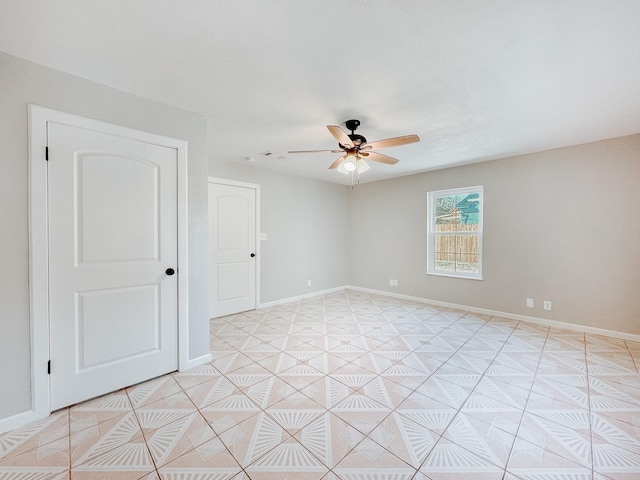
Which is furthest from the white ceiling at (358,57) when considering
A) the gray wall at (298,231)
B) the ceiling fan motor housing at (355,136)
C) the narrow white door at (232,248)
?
the gray wall at (298,231)

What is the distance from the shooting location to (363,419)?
195 centimetres

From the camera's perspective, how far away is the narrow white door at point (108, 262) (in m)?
2.01

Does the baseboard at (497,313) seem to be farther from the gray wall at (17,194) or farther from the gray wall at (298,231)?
the gray wall at (17,194)

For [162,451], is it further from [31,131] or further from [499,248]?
[499,248]

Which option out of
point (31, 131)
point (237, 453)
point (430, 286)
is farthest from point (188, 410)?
point (430, 286)

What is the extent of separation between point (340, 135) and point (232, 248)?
2.74 meters

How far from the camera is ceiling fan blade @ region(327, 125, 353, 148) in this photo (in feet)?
7.63

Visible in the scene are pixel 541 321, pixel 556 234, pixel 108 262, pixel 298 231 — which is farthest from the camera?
pixel 298 231

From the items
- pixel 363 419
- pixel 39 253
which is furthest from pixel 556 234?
pixel 39 253

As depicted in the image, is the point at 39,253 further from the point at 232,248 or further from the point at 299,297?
the point at 299,297

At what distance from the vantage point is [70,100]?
2037mm

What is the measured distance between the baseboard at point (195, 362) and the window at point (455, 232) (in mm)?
3855

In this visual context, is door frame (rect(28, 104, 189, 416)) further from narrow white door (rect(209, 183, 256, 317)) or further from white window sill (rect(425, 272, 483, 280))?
white window sill (rect(425, 272, 483, 280))

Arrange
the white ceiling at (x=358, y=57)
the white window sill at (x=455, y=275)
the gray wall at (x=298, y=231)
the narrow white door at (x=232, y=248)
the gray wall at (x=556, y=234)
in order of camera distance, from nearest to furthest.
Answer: the white ceiling at (x=358, y=57), the gray wall at (x=556, y=234), the narrow white door at (x=232, y=248), the white window sill at (x=455, y=275), the gray wall at (x=298, y=231)
